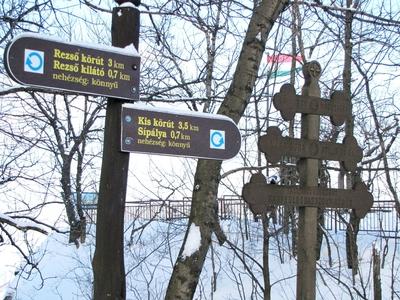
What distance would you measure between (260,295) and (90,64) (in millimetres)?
9949

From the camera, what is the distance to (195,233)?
201 inches

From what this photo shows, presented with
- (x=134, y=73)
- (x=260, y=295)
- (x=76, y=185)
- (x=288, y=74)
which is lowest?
(x=260, y=295)

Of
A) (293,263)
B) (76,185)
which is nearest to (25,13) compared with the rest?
(293,263)

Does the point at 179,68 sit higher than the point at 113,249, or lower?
higher

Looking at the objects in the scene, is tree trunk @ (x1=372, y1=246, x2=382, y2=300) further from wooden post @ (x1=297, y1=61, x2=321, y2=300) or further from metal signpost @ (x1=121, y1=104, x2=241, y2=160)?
metal signpost @ (x1=121, y1=104, x2=241, y2=160)

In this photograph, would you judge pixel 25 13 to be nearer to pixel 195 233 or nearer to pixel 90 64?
pixel 195 233

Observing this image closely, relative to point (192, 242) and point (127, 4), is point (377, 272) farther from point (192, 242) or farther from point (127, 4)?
point (127, 4)

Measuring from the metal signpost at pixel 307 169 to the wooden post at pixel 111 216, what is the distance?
5.17 ft

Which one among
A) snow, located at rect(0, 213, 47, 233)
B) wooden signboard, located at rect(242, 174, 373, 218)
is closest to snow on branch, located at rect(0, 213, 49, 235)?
snow, located at rect(0, 213, 47, 233)

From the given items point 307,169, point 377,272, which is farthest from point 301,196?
point 377,272

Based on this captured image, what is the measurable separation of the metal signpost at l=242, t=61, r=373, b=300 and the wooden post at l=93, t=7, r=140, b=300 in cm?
158

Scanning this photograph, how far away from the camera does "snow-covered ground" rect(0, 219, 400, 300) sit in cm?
1264

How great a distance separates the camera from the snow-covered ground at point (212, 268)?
41.5ft

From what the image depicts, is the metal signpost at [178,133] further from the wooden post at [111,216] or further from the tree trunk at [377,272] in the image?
the tree trunk at [377,272]
